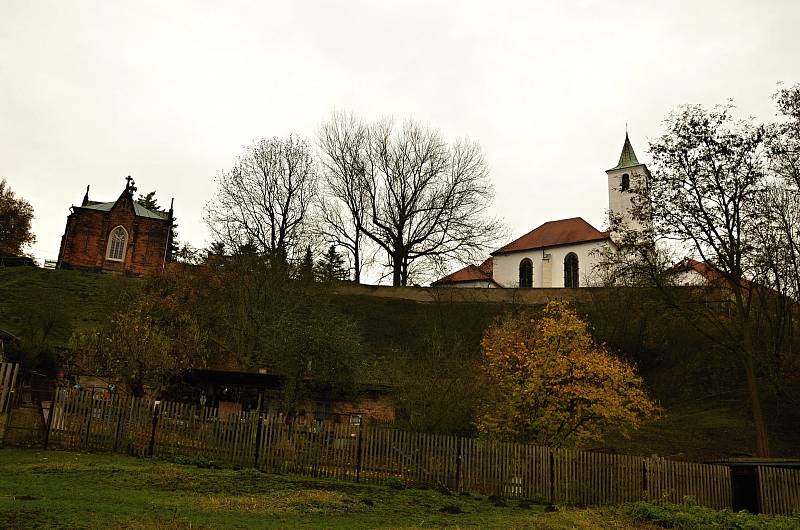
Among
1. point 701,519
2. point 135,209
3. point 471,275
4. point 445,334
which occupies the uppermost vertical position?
point 135,209

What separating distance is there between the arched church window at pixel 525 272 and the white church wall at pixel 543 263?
11.8 inches

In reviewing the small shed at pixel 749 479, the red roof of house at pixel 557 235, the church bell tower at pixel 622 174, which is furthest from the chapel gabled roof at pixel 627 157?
the small shed at pixel 749 479

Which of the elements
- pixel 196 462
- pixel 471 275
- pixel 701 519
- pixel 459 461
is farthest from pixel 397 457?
pixel 471 275

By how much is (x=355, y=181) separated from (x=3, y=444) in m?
36.3

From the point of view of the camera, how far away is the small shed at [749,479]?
1662 centimetres

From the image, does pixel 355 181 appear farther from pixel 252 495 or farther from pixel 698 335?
pixel 252 495

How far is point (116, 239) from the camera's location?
56.9m

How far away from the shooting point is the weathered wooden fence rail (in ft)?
55.6

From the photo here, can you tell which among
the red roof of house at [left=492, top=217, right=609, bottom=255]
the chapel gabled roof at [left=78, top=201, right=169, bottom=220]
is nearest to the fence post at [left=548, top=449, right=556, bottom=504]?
the red roof of house at [left=492, top=217, right=609, bottom=255]

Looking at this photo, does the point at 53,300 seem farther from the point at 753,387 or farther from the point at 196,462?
the point at 753,387

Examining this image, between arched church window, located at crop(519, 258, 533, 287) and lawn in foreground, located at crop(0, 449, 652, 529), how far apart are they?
152 feet

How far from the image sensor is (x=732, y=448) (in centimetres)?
2764

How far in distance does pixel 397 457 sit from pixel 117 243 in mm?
47047

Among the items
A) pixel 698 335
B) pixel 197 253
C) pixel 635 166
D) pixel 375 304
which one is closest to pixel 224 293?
pixel 197 253
